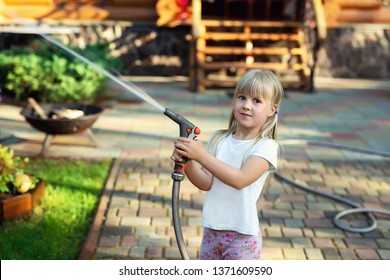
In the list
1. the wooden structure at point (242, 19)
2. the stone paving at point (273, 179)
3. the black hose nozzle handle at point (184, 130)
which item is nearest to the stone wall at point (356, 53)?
the wooden structure at point (242, 19)

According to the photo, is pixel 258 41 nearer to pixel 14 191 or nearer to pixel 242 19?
pixel 242 19

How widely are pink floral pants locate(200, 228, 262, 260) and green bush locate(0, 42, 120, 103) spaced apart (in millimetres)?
6652

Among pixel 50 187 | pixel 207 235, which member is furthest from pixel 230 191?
pixel 50 187

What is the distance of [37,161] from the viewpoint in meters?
6.70

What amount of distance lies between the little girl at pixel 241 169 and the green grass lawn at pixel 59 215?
5.70 ft

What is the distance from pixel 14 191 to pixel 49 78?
4.59m

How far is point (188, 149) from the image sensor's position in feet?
8.78

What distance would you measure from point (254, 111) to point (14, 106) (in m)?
7.52

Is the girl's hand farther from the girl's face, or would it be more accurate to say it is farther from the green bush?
the green bush

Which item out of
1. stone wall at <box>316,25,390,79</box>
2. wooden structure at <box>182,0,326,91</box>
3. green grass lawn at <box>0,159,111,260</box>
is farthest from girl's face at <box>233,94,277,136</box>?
stone wall at <box>316,25,390,79</box>

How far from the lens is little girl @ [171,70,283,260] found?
114 inches

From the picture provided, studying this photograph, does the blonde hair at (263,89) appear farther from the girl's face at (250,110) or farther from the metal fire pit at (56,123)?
the metal fire pit at (56,123)

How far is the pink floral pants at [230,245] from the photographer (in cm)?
310
